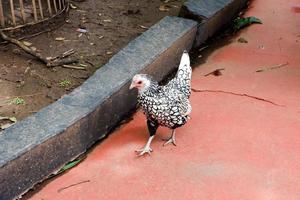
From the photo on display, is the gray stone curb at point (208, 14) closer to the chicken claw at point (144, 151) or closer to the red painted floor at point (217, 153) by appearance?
the red painted floor at point (217, 153)

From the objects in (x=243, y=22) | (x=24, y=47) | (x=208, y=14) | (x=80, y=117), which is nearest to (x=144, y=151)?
(x=80, y=117)

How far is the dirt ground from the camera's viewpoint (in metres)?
4.13

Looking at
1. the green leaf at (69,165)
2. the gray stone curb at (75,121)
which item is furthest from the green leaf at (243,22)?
the green leaf at (69,165)

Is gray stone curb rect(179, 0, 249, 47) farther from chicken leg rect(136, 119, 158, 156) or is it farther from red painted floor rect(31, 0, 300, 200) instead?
chicken leg rect(136, 119, 158, 156)

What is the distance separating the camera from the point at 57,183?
3336mm

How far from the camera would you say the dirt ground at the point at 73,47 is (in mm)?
4129

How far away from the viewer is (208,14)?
521 centimetres

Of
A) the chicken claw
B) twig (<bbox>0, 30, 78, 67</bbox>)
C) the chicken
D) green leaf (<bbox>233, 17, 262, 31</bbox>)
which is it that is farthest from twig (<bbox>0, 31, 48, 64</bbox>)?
green leaf (<bbox>233, 17, 262, 31</bbox>)

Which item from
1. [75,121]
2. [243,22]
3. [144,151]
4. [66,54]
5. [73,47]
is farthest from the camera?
[243,22]

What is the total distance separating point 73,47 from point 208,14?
1439 mm

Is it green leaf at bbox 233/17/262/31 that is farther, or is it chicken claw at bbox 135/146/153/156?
green leaf at bbox 233/17/262/31

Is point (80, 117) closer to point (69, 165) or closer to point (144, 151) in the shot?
point (69, 165)

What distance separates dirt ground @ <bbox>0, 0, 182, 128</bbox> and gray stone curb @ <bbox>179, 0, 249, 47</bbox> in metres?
0.56

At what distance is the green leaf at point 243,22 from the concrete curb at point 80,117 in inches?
41.8
